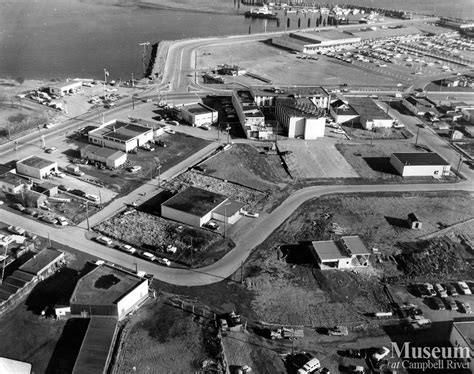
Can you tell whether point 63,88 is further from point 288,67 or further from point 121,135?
point 288,67

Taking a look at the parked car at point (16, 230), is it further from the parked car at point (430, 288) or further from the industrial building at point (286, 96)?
the industrial building at point (286, 96)

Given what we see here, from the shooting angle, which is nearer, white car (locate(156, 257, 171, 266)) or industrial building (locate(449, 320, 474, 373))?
industrial building (locate(449, 320, 474, 373))

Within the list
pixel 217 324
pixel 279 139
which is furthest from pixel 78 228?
pixel 279 139

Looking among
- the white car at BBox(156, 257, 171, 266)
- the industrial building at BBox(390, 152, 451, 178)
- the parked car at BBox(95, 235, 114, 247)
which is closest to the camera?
the white car at BBox(156, 257, 171, 266)

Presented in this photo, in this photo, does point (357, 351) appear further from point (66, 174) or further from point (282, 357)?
point (66, 174)

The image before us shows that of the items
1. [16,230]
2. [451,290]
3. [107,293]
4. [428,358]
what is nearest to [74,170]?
[16,230]

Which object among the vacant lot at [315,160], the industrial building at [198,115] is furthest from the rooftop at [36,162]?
the vacant lot at [315,160]

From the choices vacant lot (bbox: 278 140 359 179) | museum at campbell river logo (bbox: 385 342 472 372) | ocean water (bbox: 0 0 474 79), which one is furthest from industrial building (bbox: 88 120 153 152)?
museum at campbell river logo (bbox: 385 342 472 372)

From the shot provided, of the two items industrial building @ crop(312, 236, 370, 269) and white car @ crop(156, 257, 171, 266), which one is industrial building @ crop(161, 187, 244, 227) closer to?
white car @ crop(156, 257, 171, 266)
